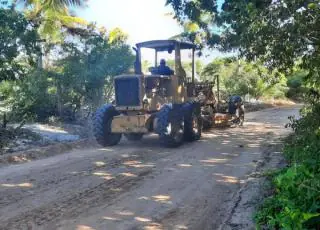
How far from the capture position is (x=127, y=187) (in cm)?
704

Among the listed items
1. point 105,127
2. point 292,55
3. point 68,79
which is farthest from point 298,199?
point 68,79

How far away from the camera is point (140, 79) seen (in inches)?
444

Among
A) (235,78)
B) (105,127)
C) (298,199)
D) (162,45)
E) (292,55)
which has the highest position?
(162,45)

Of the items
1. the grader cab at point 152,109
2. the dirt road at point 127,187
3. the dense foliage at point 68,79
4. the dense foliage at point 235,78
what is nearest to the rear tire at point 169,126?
the grader cab at point 152,109

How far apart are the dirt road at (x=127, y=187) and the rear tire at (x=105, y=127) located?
493 mm

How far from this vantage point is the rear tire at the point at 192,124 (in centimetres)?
1208

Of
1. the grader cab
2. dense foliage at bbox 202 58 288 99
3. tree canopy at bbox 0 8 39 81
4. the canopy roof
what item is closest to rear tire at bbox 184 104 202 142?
the grader cab

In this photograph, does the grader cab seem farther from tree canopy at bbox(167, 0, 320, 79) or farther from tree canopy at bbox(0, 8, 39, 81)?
tree canopy at bbox(167, 0, 320, 79)

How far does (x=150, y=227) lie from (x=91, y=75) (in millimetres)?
11881

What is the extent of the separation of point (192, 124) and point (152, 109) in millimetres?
1274

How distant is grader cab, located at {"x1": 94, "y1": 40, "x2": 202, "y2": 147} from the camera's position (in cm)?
1116

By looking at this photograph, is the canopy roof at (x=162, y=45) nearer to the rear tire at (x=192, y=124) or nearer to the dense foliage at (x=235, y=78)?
the rear tire at (x=192, y=124)

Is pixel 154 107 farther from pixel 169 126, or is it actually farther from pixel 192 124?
→ pixel 192 124

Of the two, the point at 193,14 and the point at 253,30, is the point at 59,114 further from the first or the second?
the point at 253,30
